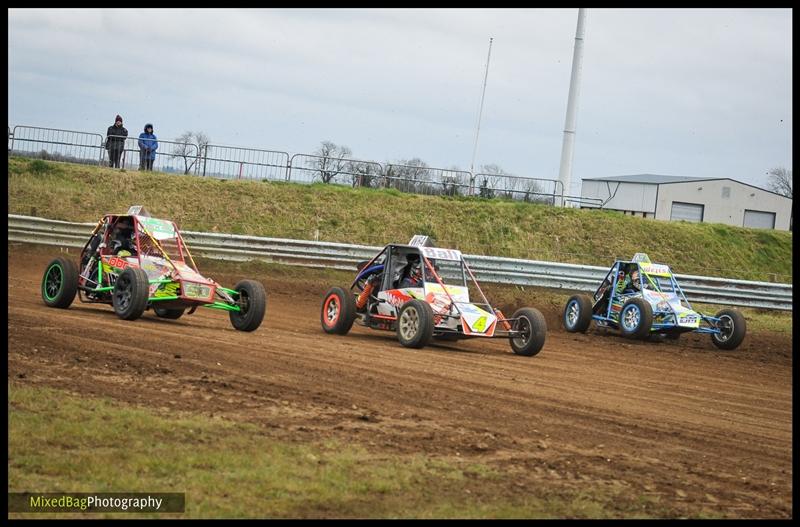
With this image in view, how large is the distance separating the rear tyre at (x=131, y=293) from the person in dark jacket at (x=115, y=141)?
14.2 m

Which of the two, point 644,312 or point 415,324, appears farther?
point 644,312

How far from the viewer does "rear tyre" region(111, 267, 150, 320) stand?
43.5 feet

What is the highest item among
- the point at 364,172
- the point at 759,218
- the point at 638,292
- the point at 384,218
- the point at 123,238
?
the point at 364,172

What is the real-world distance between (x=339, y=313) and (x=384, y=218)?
12865 mm

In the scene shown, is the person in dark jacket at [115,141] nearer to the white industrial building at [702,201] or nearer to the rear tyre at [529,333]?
the rear tyre at [529,333]

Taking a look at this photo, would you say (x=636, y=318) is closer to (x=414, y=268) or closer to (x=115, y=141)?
(x=414, y=268)

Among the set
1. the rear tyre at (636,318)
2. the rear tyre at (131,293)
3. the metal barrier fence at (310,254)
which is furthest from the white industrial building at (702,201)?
the rear tyre at (131,293)

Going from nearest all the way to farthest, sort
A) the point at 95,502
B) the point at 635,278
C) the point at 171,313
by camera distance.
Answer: the point at 95,502
the point at 171,313
the point at 635,278

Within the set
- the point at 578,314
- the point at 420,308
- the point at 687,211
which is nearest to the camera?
the point at 420,308

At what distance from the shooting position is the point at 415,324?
14.0 m

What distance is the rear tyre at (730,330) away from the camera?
18.5 meters

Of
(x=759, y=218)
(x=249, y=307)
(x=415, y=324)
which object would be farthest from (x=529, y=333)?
(x=759, y=218)

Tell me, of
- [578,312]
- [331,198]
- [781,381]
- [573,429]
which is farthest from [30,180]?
[573,429]
